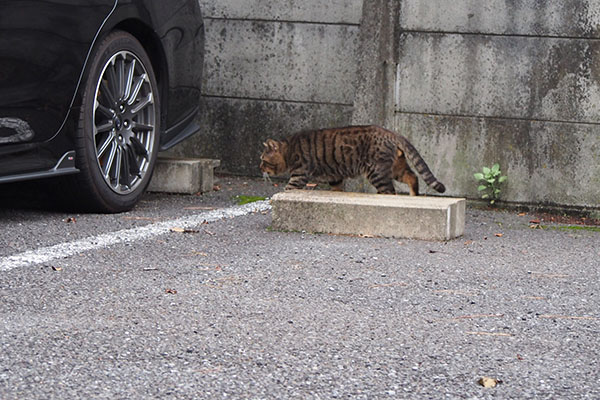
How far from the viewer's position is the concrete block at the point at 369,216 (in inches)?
203

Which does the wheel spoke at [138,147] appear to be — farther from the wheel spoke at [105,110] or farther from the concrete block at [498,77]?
the concrete block at [498,77]

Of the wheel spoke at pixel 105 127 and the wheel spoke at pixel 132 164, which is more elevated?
the wheel spoke at pixel 105 127

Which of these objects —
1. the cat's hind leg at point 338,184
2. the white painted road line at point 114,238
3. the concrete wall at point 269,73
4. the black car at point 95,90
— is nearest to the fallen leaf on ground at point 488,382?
the white painted road line at point 114,238

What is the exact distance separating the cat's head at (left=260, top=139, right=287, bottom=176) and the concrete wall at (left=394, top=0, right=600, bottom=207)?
2.72 feet

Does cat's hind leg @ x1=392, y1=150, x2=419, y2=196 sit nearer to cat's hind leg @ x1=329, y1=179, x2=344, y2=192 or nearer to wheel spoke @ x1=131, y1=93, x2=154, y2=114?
cat's hind leg @ x1=329, y1=179, x2=344, y2=192

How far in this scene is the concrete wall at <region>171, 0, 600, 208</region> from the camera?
660cm

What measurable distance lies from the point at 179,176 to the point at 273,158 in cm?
73

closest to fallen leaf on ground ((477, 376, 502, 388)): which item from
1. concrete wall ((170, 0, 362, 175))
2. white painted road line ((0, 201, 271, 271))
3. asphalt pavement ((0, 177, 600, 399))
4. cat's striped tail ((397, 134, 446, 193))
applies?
asphalt pavement ((0, 177, 600, 399))

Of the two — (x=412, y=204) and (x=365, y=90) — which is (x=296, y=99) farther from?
(x=412, y=204)

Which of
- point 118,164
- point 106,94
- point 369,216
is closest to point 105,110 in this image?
point 106,94

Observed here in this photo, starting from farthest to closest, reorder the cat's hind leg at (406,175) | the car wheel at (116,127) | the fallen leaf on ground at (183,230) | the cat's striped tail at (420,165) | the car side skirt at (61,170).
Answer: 1. the cat's hind leg at (406,175)
2. the cat's striped tail at (420,165)
3. the car wheel at (116,127)
4. the fallen leaf on ground at (183,230)
5. the car side skirt at (61,170)

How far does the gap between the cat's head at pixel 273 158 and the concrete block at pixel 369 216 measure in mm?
1550

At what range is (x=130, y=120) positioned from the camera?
562 cm

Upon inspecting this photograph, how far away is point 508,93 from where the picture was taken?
671 cm
